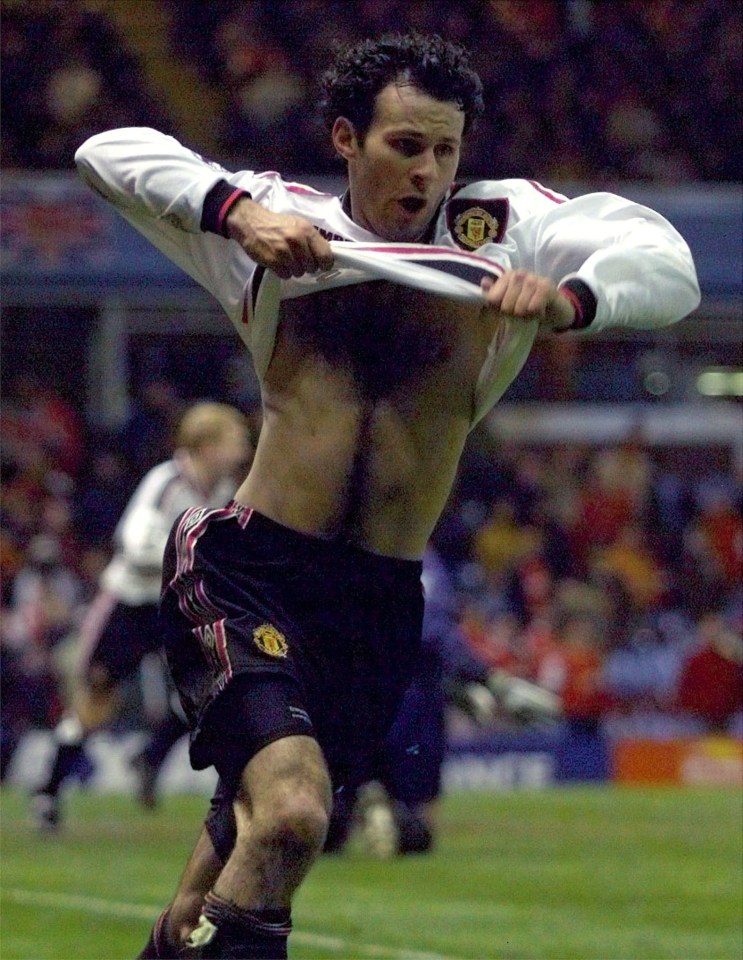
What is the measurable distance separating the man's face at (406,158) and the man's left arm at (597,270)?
0.24 meters

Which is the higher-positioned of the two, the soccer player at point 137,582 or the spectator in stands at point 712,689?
the soccer player at point 137,582

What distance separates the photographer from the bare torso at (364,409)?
16.0 ft

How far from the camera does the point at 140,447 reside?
19.8 metres

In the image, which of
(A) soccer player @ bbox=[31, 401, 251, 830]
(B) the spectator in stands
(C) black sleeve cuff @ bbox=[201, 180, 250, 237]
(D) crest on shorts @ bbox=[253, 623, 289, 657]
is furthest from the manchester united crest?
(B) the spectator in stands

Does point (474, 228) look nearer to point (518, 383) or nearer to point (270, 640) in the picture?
point (270, 640)

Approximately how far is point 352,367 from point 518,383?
16780 mm

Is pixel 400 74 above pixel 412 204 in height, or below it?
above

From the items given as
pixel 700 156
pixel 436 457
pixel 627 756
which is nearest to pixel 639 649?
pixel 627 756

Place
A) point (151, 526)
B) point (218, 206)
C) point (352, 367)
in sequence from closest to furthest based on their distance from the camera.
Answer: point (218, 206)
point (352, 367)
point (151, 526)

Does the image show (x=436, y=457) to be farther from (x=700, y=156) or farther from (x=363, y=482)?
(x=700, y=156)

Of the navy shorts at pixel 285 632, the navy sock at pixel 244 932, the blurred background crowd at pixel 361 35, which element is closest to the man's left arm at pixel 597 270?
the navy shorts at pixel 285 632

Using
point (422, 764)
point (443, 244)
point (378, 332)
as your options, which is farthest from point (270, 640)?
point (422, 764)

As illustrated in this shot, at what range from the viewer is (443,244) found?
4953mm

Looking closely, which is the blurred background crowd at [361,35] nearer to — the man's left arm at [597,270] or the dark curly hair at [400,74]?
the dark curly hair at [400,74]
